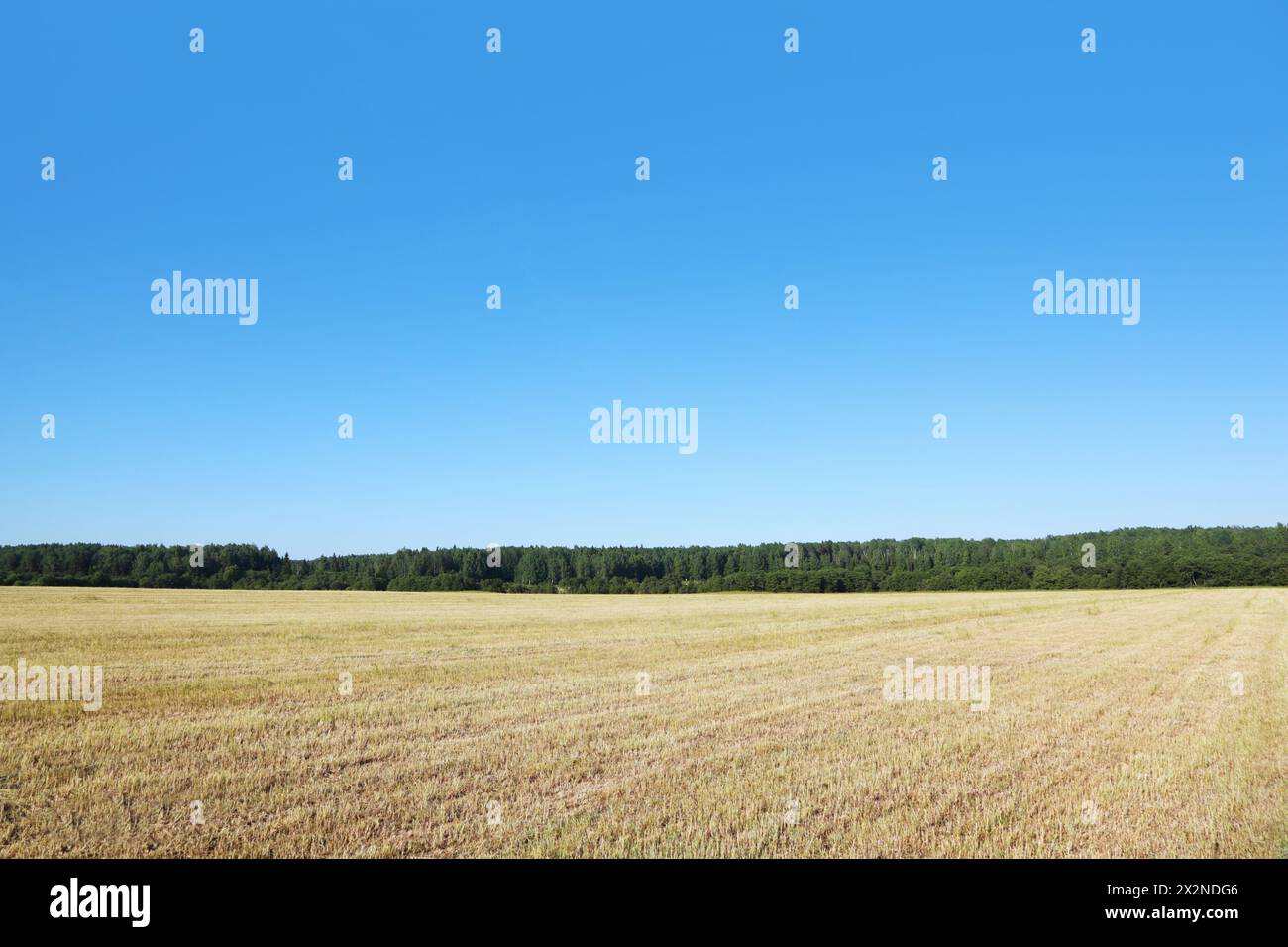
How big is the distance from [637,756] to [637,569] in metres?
106

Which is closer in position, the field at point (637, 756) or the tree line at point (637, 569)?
the field at point (637, 756)

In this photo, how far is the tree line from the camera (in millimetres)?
94000

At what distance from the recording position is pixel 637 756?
11070 mm

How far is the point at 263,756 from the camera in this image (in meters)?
10.8

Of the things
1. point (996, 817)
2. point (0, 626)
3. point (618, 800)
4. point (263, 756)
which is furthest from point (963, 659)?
point (0, 626)

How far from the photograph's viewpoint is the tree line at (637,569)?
308 ft

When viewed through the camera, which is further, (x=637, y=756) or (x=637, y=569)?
(x=637, y=569)

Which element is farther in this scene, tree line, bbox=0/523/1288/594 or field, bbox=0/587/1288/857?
tree line, bbox=0/523/1288/594

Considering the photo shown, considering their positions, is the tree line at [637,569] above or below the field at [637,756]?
below

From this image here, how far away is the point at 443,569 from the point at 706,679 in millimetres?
92196

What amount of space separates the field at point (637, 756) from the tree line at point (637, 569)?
75970mm

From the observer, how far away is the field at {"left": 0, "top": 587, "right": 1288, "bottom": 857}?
800 cm

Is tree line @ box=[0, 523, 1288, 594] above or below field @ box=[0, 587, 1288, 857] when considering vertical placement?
below

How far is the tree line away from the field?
76.0 metres
